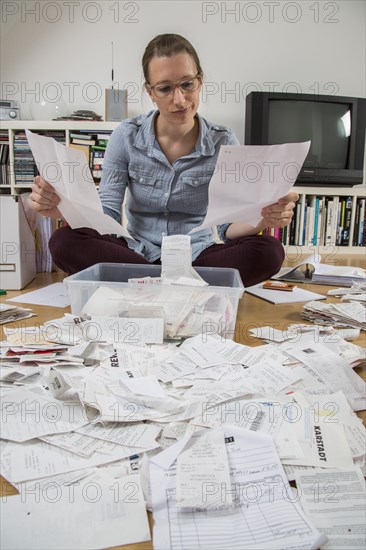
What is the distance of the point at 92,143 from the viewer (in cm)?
249

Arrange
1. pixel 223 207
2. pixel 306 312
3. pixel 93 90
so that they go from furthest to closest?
pixel 93 90 < pixel 306 312 < pixel 223 207

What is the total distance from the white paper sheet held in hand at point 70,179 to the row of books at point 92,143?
1510mm

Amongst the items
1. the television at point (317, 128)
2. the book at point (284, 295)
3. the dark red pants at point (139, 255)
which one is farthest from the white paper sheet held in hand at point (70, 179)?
the television at point (317, 128)

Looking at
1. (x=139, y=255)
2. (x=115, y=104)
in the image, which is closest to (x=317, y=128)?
(x=115, y=104)

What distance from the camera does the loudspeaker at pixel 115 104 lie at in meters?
2.53

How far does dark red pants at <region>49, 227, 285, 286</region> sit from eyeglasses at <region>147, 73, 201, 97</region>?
442 millimetres

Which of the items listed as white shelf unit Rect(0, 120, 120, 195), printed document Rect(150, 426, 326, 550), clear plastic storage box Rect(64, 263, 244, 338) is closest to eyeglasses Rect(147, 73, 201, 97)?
clear plastic storage box Rect(64, 263, 244, 338)

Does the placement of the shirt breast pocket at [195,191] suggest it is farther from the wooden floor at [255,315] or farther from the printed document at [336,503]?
the printed document at [336,503]

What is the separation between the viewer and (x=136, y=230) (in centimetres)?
151

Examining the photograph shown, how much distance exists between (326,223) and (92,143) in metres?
1.50

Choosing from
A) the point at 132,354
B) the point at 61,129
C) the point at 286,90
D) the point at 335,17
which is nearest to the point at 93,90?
the point at 61,129

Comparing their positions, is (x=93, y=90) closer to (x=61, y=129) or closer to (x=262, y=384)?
(x=61, y=129)

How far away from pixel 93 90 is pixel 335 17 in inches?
60.7

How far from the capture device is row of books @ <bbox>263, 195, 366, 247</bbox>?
2822 millimetres
